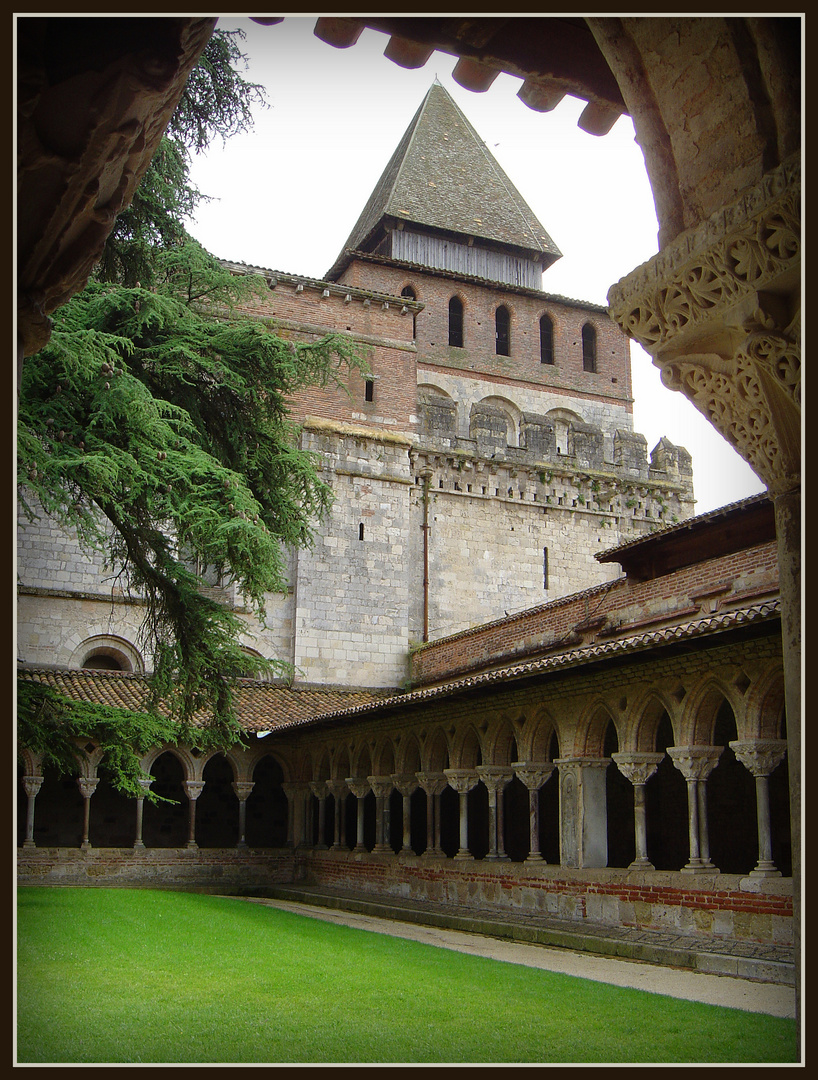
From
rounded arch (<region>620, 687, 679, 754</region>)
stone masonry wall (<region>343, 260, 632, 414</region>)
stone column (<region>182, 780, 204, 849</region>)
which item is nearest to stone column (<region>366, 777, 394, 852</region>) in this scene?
stone column (<region>182, 780, 204, 849</region>)

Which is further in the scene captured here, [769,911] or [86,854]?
[86,854]

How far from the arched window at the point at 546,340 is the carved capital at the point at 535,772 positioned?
732 inches

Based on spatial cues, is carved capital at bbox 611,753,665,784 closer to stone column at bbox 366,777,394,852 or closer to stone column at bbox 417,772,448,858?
stone column at bbox 417,772,448,858

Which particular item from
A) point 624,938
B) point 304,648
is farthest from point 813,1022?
point 304,648

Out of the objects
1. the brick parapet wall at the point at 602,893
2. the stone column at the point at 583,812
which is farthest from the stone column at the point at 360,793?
the stone column at the point at 583,812

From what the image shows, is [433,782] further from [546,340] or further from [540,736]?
[546,340]

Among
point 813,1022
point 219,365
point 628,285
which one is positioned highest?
point 219,365

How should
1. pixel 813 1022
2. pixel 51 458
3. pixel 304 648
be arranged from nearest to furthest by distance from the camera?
1. pixel 813 1022
2. pixel 51 458
3. pixel 304 648

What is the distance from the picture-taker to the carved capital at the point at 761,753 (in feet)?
31.0

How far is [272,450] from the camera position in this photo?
13.8m

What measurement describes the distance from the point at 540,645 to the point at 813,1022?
14.4 m

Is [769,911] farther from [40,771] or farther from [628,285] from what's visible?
[40,771]

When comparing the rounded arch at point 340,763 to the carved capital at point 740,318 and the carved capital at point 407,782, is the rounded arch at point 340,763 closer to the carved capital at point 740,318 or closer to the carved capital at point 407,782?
the carved capital at point 407,782

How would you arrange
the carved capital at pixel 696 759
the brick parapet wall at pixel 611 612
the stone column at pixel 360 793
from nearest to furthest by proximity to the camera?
the carved capital at pixel 696 759, the brick parapet wall at pixel 611 612, the stone column at pixel 360 793
